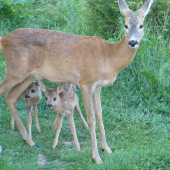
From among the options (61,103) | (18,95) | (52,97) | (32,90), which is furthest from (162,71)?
(18,95)

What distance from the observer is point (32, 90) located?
20.9 feet

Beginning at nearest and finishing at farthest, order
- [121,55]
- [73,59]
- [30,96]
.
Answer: [121,55] → [73,59] → [30,96]

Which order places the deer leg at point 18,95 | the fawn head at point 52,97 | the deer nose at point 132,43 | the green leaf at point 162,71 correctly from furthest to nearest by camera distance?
the green leaf at point 162,71, the deer leg at point 18,95, the fawn head at point 52,97, the deer nose at point 132,43

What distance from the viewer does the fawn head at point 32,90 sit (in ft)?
20.7

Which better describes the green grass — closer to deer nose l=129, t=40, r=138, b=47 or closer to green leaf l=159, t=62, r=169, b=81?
green leaf l=159, t=62, r=169, b=81

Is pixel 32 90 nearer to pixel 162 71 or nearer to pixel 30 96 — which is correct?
pixel 30 96

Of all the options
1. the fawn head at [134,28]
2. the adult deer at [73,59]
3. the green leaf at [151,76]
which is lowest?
the green leaf at [151,76]

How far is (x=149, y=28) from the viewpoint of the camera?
858 centimetres

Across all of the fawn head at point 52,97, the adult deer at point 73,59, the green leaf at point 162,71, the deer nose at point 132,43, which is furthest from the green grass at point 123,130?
the deer nose at point 132,43

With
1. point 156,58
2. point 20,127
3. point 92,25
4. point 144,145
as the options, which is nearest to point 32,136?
point 20,127

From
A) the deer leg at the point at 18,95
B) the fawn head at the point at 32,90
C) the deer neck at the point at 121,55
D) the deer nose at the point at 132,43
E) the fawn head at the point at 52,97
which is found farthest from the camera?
the fawn head at the point at 32,90

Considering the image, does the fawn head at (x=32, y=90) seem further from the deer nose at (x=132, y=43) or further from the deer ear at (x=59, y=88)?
the deer nose at (x=132, y=43)

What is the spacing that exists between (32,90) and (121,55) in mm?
1975

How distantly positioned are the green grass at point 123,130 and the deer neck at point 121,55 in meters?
1.37
